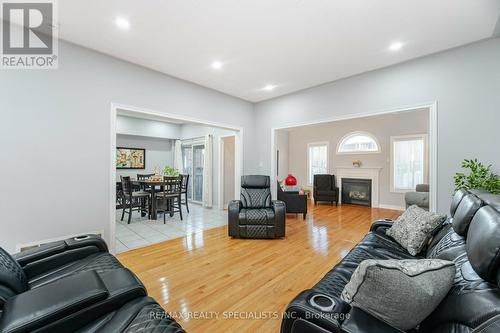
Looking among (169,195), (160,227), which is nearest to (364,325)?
(160,227)

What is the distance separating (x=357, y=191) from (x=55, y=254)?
23.7ft

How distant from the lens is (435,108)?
3.07 m

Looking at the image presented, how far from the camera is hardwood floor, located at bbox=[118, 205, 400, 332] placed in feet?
5.98

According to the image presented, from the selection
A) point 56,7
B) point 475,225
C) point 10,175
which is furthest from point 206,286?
point 56,7

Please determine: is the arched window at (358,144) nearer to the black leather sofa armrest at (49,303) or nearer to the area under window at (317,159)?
the area under window at (317,159)

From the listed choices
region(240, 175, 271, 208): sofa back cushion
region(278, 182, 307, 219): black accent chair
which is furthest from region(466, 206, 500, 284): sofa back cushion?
region(278, 182, 307, 219): black accent chair

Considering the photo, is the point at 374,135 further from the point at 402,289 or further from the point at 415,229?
the point at 402,289

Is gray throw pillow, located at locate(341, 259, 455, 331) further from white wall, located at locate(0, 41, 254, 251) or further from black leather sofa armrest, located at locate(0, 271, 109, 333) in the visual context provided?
white wall, located at locate(0, 41, 254, 251)

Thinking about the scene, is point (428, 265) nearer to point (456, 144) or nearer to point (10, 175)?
point (456, 144)

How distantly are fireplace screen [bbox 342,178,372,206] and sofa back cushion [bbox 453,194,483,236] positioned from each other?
5607 millimetres

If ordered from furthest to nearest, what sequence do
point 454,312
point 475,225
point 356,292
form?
point 475,225 → point 356,292 → point 454,312

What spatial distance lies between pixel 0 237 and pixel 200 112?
320 cm

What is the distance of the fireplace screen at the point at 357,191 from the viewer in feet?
22.0

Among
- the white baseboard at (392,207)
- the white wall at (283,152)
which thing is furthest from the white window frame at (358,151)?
the white wall at (283,152)
